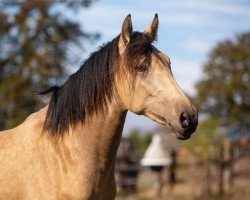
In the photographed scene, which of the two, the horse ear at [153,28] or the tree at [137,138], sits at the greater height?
the tree at [137,138]

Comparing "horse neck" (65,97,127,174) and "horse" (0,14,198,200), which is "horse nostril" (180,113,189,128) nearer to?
"horse" (0,14,198,200)

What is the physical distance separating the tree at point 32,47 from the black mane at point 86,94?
55.2 feet

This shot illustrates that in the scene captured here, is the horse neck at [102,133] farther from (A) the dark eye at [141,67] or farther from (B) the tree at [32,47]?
(B) the tree at [32,47]

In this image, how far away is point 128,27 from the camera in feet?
12.9

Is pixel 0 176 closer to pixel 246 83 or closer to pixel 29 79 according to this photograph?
pixel 29 79

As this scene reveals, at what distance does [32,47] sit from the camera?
23031 millimetres

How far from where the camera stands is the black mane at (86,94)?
4.03 meters

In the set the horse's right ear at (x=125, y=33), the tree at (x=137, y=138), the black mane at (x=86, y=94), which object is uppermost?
the tree at (x=137, y=138)

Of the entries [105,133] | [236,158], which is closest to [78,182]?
[105,133]

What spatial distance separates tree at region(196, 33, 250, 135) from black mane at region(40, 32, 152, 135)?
38625 mm

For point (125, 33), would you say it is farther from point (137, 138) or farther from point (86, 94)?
point (137, 138)

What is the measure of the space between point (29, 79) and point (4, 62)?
5.56 feet

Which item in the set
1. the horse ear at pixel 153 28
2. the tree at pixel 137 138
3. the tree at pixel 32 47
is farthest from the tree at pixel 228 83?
the horse ear at pixel 153 28

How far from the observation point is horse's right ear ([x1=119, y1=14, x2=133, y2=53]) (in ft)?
12.7
